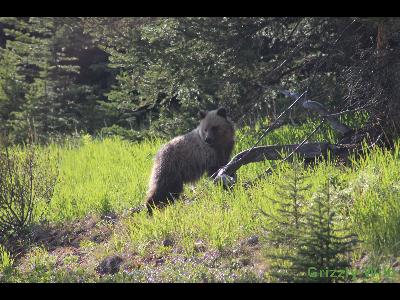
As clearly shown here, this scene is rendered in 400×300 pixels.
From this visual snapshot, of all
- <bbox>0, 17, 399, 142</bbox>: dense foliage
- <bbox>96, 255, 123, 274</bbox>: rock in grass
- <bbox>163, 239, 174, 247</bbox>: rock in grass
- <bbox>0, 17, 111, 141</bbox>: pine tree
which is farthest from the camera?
<bbox>0, 17, 111, 141</bbox>: pine tree

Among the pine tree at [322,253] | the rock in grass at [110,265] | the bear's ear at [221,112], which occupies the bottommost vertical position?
the rock in grass at [110,265]

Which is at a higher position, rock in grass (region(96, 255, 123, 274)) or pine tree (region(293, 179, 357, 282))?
pine tree (region(293, 179, 357, 282))

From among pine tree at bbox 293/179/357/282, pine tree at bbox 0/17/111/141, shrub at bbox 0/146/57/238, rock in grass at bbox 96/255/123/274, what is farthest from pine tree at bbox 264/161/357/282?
pine tree at bbox 0/17/111/141

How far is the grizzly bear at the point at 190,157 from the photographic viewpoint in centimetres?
970

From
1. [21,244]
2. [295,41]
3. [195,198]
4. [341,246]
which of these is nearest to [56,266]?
[21,244]

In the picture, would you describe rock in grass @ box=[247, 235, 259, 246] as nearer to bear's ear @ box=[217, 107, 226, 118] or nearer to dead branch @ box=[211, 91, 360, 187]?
dead branch @ box=[211, 91, 360, 187]

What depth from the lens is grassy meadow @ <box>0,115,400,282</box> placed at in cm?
668

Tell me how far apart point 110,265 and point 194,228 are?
3.41ft

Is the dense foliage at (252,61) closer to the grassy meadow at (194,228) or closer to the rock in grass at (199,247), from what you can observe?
the grassy meadow at (194,228)

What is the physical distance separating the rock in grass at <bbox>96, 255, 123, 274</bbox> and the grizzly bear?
4.53ft

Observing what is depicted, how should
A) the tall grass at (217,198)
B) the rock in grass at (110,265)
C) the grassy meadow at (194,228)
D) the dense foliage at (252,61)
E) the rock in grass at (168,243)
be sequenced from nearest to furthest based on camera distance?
the grassy meadow at (194,228)
the tall grass at (217,198)
the rock in grass at (110,265)
the rock in grass at (168,243)
the dense foliage at (252,61)

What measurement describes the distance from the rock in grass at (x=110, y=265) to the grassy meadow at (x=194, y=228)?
8 cm

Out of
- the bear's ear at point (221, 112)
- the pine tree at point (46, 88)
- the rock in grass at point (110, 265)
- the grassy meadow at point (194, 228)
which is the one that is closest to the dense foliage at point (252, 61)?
the bear's ear at point (221, 112)

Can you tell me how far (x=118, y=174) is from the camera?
11.8 metres
